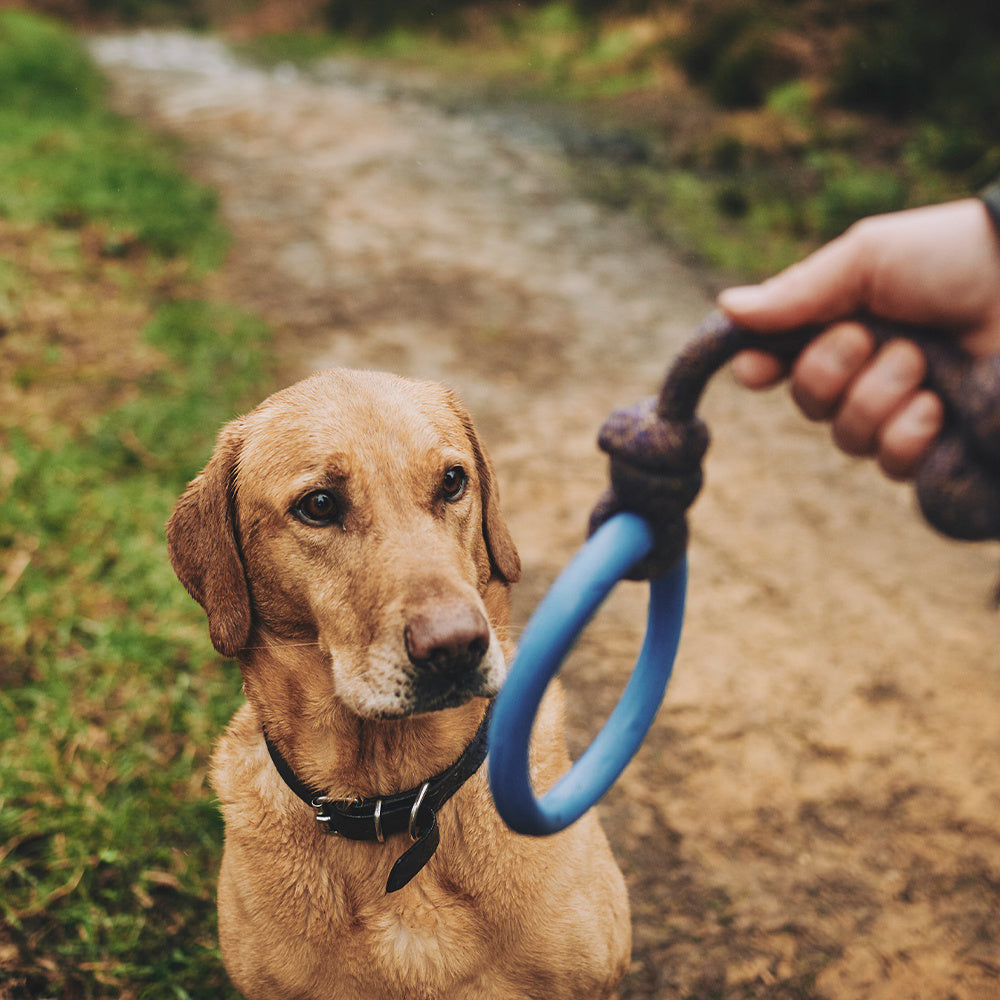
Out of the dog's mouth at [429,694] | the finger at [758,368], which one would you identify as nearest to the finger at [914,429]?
the finger at [758,368]

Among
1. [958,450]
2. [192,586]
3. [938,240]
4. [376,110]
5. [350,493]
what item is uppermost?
[938,240]

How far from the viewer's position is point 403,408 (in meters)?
2.15

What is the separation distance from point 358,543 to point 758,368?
3.36 ft

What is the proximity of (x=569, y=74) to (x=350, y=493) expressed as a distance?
14384 mm

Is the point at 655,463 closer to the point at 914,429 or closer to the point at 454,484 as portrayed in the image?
the point at 914,429

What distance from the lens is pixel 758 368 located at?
4.50 feet

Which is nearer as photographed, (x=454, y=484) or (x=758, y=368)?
(x=758, y=368)

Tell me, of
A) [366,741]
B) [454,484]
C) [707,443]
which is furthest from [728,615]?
[707,443]

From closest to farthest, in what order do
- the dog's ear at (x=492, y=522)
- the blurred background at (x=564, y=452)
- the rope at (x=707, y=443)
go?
the rope at (x=707, y=443) → the dog's ear at (x=492, y=522) → the blurred background at (x=564, y=452)

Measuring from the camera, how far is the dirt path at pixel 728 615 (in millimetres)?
2793

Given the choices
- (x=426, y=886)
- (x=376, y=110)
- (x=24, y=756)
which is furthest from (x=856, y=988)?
(x=376, y=110)

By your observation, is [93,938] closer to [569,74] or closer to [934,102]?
[934,102]

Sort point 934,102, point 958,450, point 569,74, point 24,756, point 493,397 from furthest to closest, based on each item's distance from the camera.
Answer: point 569,74 < point 934,102 < point 493,397 < point 24,756 < point 958,450

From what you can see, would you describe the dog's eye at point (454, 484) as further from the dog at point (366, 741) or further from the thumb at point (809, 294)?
the thumb at point (809, 294)
